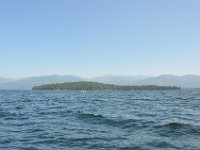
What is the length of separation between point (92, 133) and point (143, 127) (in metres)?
5.57

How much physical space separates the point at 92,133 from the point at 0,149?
7.95 meters

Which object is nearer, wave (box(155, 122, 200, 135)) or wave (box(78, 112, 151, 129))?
wave (box(155, 122, 200, 135))

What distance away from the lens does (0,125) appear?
33219 millimetres

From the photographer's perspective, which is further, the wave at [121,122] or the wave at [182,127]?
the wave at [121,122]

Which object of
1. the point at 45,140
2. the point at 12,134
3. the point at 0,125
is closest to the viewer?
the point at 45,140

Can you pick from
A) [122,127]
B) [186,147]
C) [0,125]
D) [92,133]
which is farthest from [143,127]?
[0,125]

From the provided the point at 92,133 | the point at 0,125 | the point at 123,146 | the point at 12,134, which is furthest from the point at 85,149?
the point at 0,125

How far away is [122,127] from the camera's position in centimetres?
3186

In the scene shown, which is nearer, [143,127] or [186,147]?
[186,147]

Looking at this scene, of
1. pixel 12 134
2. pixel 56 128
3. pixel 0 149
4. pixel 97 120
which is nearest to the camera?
pixel 0 149

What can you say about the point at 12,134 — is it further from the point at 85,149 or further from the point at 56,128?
the point at 85,149

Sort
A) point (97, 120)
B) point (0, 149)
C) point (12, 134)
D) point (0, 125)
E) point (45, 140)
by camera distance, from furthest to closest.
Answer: point (97, 120), point (0, 125), point (12, 134), point (45, 140), point (0, 149)

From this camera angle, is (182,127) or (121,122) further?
(121,122)

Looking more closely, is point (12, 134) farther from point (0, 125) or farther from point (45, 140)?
point (0, 125)
